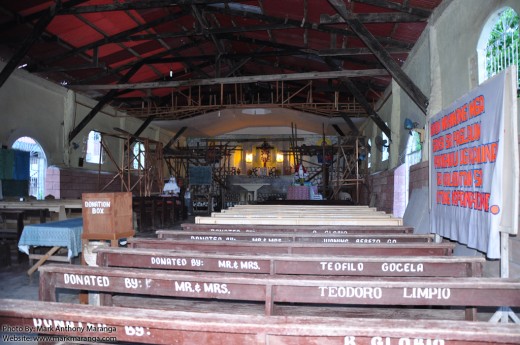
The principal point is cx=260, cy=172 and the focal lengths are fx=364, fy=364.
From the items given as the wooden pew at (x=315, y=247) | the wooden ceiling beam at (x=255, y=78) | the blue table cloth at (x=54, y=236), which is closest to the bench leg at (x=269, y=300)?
the wooden pew at (x=315, y=247)

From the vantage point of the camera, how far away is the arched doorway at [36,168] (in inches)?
421

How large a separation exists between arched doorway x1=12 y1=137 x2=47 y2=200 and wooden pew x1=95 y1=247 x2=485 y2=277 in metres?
9.59

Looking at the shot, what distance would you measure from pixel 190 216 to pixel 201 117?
5033mm

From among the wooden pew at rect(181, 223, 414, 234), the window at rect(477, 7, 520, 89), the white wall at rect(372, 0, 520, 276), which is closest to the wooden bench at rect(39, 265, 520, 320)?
the white wall at rect(372, 0, 520, 276)

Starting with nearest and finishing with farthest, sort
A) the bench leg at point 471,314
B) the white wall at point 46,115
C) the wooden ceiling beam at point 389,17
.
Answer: the bench leg at point 471,314 → the wooden ceiling beam at point 389,17 → the white wall at point 46,115

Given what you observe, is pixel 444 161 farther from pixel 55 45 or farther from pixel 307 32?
pixel 55 45

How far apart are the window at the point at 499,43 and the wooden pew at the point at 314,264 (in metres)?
2.46

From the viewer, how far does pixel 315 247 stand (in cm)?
337

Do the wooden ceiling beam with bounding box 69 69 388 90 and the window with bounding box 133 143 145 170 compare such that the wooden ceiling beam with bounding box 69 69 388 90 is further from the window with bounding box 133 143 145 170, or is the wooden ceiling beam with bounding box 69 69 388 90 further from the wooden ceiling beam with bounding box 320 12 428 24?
the wooden ceiling beam with bounding box 320 12 428 24

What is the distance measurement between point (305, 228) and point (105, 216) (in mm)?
2374

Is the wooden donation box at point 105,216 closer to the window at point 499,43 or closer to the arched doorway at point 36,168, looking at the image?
the window at point 499,43

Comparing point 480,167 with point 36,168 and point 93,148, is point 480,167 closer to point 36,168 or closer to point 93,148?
point 36,168

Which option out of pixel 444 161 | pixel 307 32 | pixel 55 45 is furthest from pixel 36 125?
pixel 444 161

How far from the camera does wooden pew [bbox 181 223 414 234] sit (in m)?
4.42
